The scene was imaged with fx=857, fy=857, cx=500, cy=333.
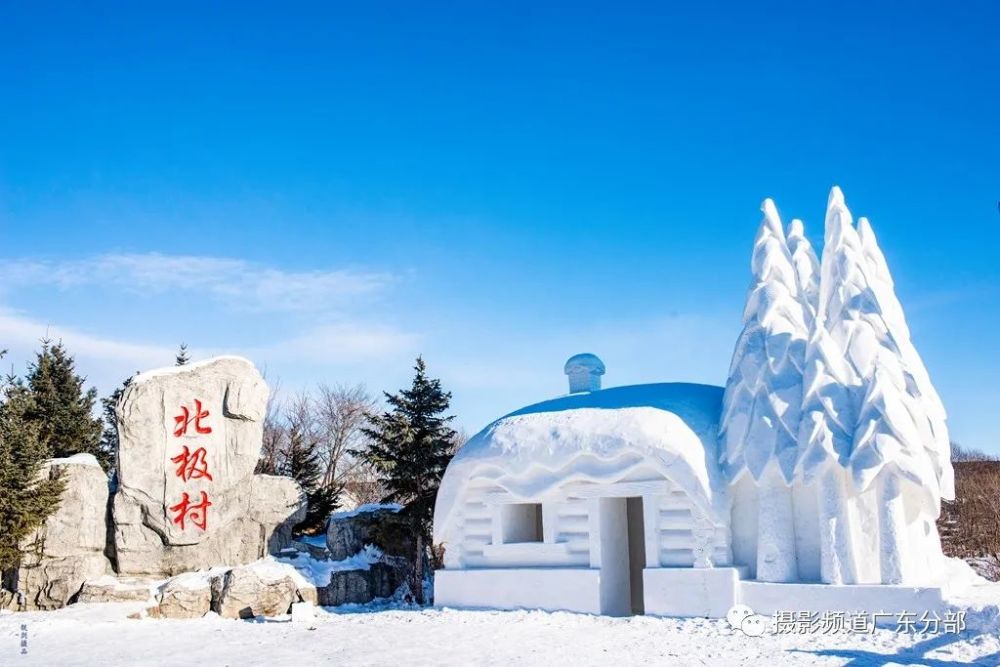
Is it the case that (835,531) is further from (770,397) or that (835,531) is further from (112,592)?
(112,592)

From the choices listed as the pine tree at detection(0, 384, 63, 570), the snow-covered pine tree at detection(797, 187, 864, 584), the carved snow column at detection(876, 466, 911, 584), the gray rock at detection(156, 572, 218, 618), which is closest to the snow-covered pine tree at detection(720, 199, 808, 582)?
the snow-covered pine tree at detection(797, 187, 864, 584)

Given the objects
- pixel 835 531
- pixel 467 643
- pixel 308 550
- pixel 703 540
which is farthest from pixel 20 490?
pixel 835 531

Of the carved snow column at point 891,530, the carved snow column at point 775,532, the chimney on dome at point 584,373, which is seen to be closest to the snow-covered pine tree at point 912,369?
the carved snow column at point 891,530

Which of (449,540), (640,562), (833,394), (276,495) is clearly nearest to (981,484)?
(640,562)

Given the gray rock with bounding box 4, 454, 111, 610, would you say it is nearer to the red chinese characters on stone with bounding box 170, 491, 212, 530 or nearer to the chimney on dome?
the red chinese characters on stone with bounding box 170, 491, 212, 530

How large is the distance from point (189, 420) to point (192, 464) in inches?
34.4

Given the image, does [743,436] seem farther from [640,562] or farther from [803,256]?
[640,562]

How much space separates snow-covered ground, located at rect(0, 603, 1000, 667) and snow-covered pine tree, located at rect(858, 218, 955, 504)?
3.05 m

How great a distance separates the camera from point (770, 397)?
41.6ft

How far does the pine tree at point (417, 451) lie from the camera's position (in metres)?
17.7

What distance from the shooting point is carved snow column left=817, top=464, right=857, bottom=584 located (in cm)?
1149

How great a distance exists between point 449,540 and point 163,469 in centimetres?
616

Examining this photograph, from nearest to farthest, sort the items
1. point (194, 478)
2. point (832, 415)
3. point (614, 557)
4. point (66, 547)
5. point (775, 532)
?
point (832, 415)
point (775, 532)
point (614, 557)
point (66, 547)
point (194, 478)

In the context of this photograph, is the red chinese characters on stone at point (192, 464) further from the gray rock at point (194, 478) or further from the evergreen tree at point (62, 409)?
the evergreen tree at point (62, 409)
